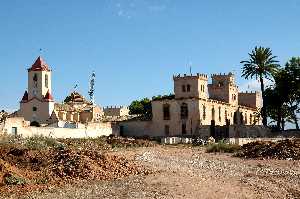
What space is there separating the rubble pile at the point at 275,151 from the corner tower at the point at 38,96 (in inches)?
Answer: 1525

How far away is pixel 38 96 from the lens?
259 ft

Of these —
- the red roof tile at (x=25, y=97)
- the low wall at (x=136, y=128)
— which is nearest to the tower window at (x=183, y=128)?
the low wall at (x=136, y=128)

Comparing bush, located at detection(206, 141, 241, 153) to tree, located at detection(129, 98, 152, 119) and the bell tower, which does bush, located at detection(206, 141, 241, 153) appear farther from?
tree, located at detection(129, 98, 152, 119)

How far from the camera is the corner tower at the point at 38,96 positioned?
7644cm

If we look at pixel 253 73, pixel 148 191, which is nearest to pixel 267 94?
pixel 253 73

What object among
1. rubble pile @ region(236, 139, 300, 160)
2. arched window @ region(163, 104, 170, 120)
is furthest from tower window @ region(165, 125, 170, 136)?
rubble pile @ region(236, 139, 300, 160)

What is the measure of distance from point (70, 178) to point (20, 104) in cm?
5419

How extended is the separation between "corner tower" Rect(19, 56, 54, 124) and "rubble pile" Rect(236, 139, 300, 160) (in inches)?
1525

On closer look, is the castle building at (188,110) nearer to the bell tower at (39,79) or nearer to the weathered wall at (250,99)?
the weathered wall at (250,99)

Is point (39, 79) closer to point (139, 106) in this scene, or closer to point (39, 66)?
point (39, 66)

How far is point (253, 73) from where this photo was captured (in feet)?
229

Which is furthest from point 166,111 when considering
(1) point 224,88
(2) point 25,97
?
(2) point 25,97

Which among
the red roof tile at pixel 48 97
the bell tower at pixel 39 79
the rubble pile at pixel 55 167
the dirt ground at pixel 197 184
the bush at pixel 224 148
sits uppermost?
the bell tower at pixel 39 79

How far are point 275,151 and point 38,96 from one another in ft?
150
